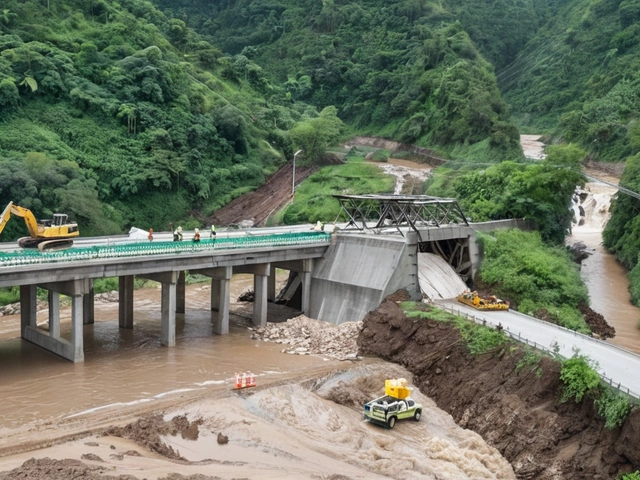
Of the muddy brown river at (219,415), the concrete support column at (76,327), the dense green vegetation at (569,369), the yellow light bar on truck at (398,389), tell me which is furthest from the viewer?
the concrete support column at (76,327)

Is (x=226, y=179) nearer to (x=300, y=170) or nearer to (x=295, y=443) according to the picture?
(x=300, y=170)

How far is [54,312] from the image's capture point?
33.0 meters

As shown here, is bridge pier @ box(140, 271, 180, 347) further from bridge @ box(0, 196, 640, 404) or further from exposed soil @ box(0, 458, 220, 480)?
exposed soil @ box(0, 458, 220, 480)

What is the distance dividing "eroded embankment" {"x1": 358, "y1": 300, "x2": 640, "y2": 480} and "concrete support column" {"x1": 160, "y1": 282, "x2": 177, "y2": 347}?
10.2m

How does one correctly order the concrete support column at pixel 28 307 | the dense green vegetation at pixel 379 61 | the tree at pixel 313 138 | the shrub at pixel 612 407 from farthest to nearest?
1. the dense green vegetation at pixel 379 61
2. the tree at pixel 313 138
3. the concrete support column at pixel 28 307
4. the shrub at pixel 612 407

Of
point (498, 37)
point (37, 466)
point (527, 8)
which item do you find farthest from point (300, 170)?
point (527, 8)

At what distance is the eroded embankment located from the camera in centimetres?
2361

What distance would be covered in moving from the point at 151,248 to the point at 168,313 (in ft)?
12.0

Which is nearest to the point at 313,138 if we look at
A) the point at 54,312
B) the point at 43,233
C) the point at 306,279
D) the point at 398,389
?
the point at 306,279

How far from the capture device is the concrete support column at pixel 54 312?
32.6 m

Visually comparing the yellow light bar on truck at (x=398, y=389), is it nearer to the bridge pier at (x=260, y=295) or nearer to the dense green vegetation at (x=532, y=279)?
the bridge pier at (x=260, y=295)

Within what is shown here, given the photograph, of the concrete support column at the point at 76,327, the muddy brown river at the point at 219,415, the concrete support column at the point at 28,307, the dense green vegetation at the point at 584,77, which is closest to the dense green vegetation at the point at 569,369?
the muddy brown river at the point at 219,415

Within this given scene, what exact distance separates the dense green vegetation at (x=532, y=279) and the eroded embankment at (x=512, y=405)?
9.86 meters

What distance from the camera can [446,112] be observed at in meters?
97.2
